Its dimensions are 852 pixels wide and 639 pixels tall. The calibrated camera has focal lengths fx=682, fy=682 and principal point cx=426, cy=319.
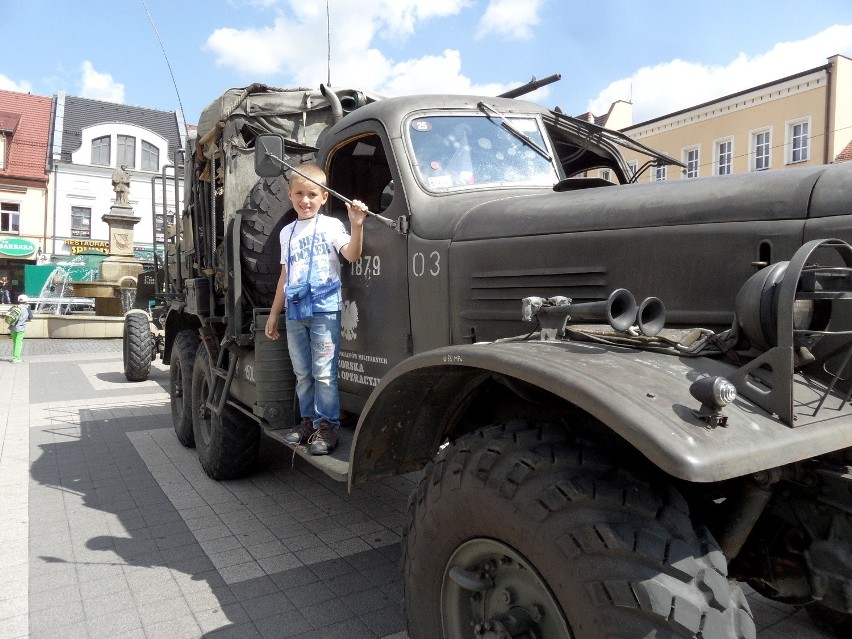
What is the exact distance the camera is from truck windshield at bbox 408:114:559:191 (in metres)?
3.36

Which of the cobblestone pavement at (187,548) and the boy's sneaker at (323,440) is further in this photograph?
the boy's sneaker at (323,440)

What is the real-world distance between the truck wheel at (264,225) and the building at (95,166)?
29.6 meters

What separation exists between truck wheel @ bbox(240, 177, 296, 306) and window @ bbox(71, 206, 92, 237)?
3277 cm

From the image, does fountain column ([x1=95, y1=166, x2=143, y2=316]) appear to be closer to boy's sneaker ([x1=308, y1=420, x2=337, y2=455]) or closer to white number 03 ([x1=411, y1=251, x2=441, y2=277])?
boy's sneaker ([x1=308, y1=420, x2=337, y2=455])

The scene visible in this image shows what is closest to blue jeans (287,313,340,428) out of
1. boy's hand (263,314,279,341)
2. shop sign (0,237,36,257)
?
boy's hand (263,314,279,341)

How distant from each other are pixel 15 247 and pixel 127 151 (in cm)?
695

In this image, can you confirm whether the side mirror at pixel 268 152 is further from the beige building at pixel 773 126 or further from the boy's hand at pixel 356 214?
the beige building at pixel 773 126

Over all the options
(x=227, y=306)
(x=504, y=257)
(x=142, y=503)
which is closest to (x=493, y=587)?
(x=504, y=257)

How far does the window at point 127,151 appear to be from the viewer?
111ft

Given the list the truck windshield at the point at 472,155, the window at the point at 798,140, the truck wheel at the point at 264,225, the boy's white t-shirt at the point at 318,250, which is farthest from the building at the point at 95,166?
the truck windshield at the point at 472,155

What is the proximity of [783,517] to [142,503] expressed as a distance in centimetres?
425

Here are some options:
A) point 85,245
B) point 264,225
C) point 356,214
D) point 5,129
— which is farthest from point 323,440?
point 5,129

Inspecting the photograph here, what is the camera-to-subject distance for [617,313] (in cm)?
207

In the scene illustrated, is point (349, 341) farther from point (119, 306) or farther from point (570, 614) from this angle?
point (119, 306)
